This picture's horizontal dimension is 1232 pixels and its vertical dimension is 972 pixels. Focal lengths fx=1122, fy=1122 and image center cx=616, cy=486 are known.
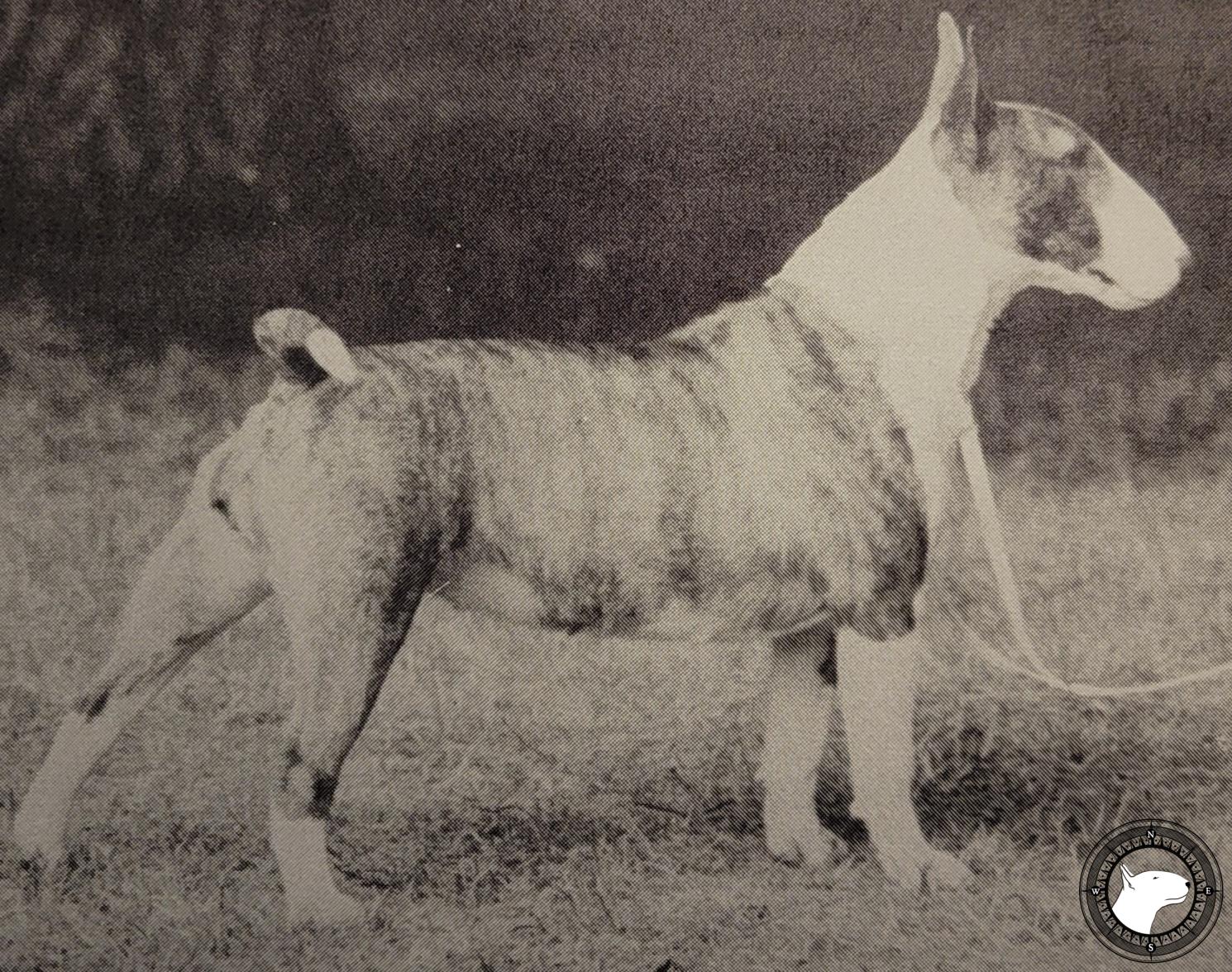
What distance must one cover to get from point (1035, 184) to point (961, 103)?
0.16m

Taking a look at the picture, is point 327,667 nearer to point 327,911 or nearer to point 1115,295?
point 327,911

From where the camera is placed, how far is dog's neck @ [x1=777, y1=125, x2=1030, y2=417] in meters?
1.66

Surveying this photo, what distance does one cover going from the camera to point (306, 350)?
63.7 inches

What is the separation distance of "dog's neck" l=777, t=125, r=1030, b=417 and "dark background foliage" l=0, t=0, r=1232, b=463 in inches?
1.7

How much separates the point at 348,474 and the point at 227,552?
0.22m

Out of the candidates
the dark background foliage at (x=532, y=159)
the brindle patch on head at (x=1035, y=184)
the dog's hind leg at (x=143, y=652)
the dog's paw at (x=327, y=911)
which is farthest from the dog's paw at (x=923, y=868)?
the dog's hind leg at (x=143, y=652)

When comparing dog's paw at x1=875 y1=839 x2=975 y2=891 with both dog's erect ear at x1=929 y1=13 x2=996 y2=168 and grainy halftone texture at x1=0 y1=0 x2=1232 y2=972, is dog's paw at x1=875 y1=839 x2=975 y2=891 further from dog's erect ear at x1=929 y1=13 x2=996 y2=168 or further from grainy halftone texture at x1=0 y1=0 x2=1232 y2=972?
dog's erect ear at x1=929 y1=13 x2=996 y2=168

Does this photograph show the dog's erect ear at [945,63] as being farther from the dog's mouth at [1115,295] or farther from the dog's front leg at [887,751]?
the dog's front leg at [887,751]

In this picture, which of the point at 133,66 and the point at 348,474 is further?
the point at 133,66

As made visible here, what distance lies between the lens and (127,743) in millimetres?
1639

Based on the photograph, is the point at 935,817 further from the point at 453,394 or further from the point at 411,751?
the point at 453,394

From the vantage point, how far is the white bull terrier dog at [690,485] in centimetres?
159

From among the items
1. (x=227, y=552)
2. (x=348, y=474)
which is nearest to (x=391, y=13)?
(x=348, y=474)

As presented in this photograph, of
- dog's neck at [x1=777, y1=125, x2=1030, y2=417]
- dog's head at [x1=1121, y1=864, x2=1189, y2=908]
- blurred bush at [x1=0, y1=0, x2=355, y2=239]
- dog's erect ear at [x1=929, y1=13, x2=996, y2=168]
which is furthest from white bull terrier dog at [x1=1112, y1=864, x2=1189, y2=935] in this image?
blurred bush at [x1=0, y1=0, x2=355, y2=239]
